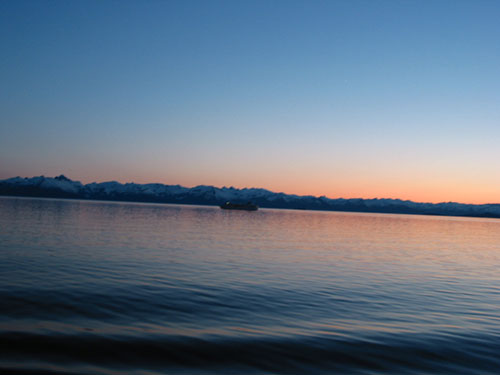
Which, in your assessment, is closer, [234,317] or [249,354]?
[249,354]

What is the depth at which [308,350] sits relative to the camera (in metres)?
10.4

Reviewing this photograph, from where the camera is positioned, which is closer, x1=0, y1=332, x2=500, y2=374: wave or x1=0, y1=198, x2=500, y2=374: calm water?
x1=0, y1=332, x2=500, y2=374: wave

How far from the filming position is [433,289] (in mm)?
21297

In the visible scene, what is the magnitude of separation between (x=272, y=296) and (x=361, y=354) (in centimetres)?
732

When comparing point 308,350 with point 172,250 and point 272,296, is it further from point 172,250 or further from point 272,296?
point 172,250

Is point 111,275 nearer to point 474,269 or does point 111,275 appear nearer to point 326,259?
point 326,259

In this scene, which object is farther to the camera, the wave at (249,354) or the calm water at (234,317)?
the calm water at (234,317)

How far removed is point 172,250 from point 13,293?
58.8 ft

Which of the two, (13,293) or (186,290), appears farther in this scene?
(186,290)

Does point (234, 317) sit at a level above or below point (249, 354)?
below

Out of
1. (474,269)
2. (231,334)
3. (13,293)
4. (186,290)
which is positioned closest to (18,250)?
(13,293)

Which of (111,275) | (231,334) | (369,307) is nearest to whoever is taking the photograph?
(231,334)

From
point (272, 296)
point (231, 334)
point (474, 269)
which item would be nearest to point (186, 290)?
point (272, 296)

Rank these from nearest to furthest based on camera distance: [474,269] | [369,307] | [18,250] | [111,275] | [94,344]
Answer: [94,344] → [369,307] → [111,275] → [18,250] → [474,269]
